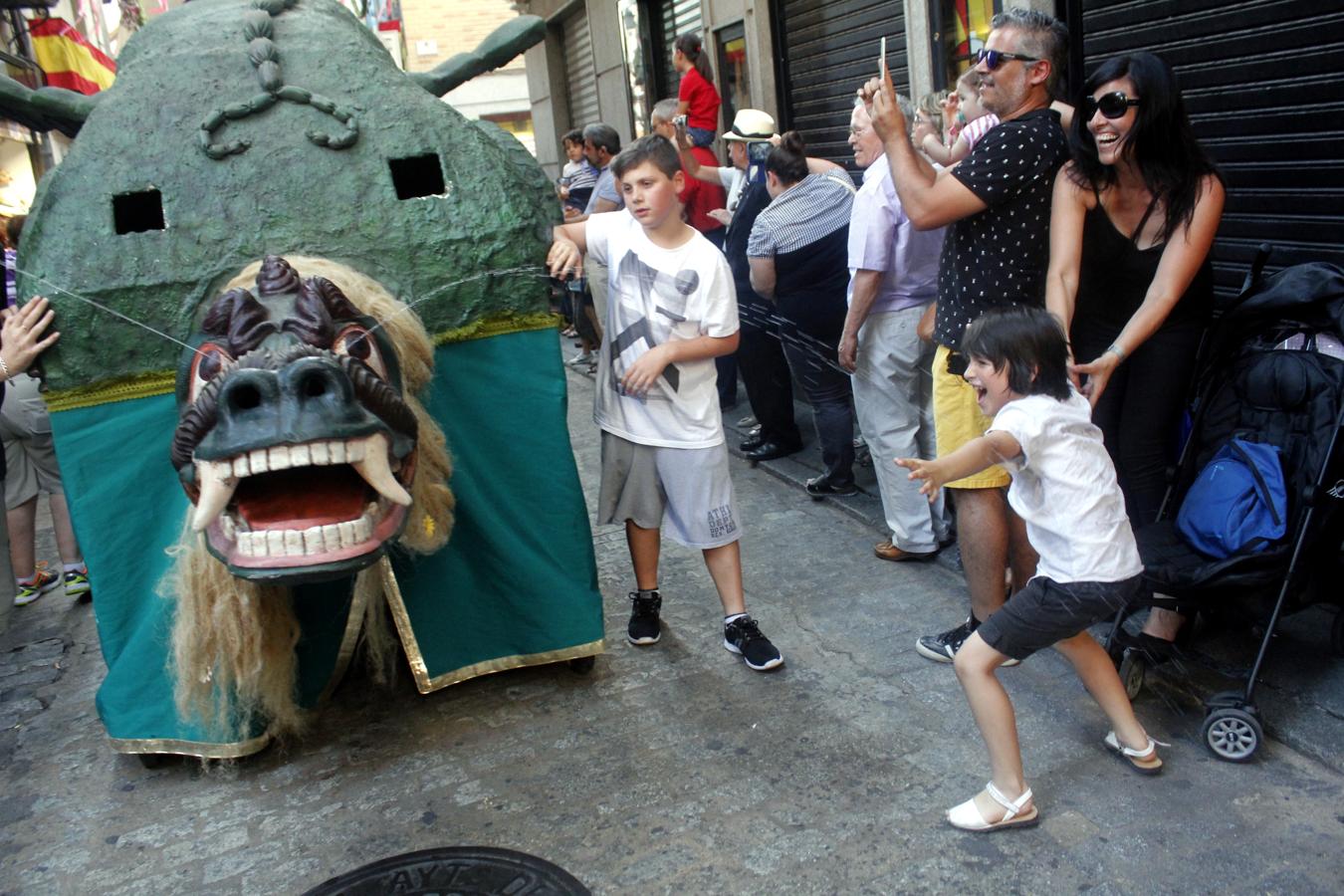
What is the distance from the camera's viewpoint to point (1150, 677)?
12.2ft

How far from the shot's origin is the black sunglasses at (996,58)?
3.57 meters

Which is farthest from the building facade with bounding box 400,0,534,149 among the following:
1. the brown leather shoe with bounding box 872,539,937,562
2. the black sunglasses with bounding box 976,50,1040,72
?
the black sunglasses with bounding box 976,50,1040,72

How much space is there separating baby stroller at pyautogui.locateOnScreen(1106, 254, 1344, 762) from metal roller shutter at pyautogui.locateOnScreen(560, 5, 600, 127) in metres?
11.1

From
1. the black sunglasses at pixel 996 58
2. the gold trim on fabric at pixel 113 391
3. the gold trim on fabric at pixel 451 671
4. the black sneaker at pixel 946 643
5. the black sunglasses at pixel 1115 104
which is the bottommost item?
the black sneaker at pixel 946 643

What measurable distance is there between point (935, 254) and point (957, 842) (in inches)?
105

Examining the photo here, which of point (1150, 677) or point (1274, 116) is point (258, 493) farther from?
point (1274, 116)

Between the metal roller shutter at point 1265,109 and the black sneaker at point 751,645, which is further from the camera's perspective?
the metal roller shutter at point 1265,109

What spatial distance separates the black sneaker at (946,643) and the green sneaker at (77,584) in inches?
150

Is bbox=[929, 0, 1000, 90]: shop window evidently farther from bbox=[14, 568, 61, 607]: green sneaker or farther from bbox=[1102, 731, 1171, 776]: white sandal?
bbox=[14, 568, 61, 607]: green sneaker

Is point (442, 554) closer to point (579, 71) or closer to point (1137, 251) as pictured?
point (1137, 251)

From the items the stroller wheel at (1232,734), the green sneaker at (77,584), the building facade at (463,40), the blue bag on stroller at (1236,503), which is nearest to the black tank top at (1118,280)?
the blue bag on stroller at (1236,503)

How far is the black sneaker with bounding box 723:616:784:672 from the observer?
3979mm

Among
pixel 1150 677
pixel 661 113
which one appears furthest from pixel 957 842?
pixel 661 113

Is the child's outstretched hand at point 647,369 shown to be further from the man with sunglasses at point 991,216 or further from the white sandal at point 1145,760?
the white sandal at point 1145,760
